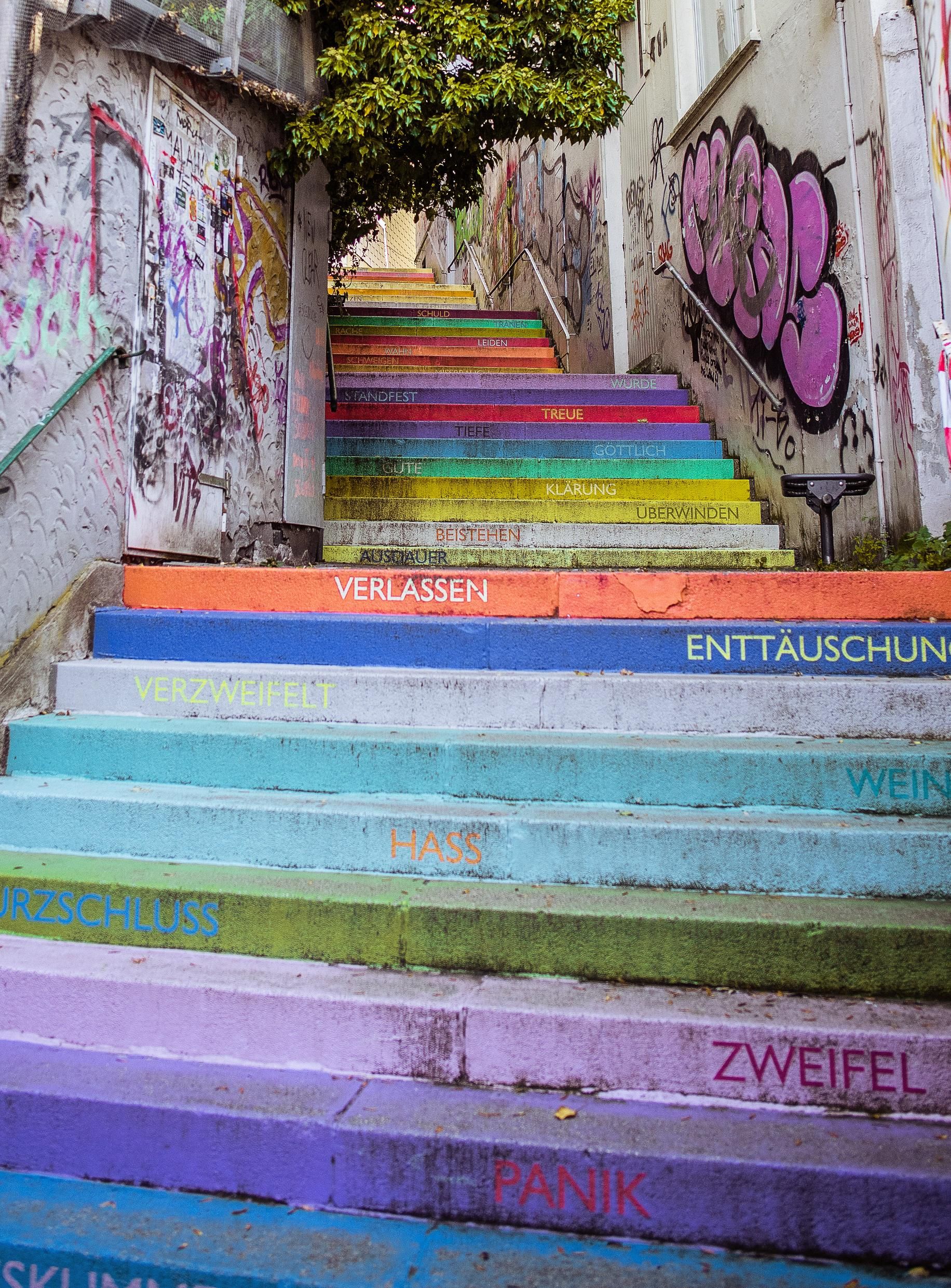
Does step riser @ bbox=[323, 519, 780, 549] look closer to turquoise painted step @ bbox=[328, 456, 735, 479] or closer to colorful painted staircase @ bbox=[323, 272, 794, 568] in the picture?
colorful painted staircase @ bbox=[323, 272, 794, 568]

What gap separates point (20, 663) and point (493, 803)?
2.01 metres

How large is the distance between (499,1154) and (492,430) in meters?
5.95

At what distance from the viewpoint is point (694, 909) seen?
246 centimetres

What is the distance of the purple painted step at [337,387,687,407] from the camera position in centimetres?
781

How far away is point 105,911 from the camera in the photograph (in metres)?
2.72

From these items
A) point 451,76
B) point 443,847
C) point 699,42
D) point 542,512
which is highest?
point 699,42

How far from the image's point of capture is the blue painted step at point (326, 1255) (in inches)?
72.7

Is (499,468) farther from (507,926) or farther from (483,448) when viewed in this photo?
(507,926)

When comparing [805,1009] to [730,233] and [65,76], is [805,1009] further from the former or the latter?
[730,233]

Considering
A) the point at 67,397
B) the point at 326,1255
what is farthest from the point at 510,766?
the point at 67,397

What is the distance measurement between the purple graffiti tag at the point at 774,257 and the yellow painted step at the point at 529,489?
0.88 m

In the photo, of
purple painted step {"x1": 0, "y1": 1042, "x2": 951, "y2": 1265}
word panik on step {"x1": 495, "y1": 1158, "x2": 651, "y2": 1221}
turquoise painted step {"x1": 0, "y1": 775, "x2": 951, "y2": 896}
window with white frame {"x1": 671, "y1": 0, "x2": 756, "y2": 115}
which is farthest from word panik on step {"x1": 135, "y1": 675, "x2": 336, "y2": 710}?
window with white frame {"x1": 671, "y1": 0, "x2": 756, "y2": 115}

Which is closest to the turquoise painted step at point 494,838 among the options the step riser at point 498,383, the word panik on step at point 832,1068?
the word panik on step at point 832,1068

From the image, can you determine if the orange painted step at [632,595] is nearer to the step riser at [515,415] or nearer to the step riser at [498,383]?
the step riser at [515,415]
